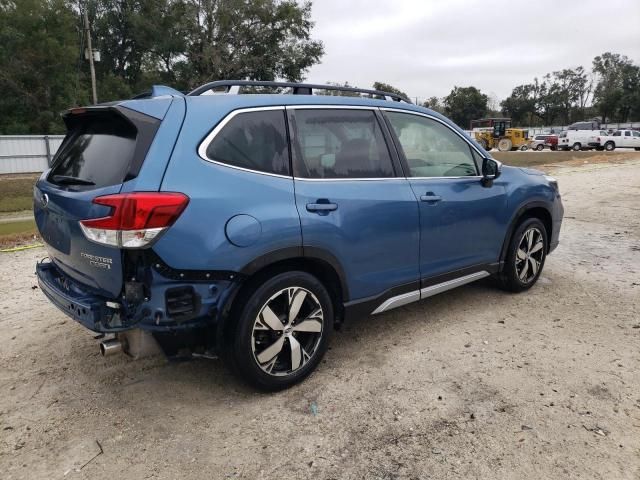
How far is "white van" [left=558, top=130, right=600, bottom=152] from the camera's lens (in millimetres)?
38094

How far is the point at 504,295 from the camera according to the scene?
4.95 m

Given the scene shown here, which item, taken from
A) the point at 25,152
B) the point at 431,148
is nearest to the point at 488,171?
the point at 431,148

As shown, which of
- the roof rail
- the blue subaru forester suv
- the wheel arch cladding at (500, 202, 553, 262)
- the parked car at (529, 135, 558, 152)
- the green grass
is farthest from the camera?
the parked car at (529, 135, 558, 152)

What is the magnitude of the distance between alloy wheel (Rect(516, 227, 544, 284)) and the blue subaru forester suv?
1.08 meters

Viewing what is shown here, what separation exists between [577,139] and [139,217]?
42.3 m

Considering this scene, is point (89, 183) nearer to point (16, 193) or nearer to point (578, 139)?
point (16, 193)

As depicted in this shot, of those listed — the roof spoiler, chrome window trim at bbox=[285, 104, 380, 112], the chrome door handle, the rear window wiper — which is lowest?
the chrome door handle

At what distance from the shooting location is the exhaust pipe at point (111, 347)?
2.83 m

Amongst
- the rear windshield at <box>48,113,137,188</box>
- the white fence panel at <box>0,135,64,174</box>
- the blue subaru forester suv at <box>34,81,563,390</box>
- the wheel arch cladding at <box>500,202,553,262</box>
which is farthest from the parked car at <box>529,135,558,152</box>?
the rear windshield at <box>48,113,137,188</box>

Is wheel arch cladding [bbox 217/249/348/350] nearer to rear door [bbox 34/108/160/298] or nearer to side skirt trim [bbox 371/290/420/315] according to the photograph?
side skirt trim [bbox 371/290/420/315]

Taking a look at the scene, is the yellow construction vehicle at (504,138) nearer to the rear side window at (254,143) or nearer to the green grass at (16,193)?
the green grass at (16,193)

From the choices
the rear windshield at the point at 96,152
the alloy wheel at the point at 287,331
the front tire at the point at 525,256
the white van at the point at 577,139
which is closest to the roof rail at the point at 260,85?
the rear windshield at the point at 96,152

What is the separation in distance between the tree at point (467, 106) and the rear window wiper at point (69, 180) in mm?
88351

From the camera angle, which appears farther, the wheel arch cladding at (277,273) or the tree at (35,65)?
the tree at (35,65)
